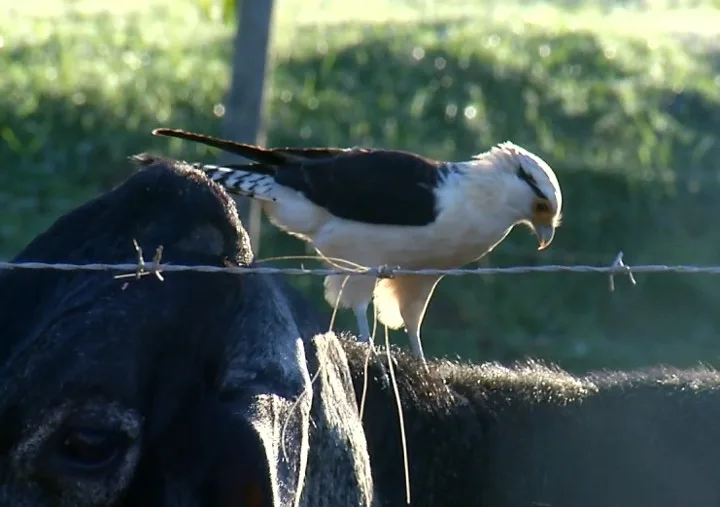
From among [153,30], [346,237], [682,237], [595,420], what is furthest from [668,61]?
[595,420]

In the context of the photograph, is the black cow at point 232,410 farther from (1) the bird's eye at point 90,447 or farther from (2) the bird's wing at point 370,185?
(2) the bird's wing at point 370,185

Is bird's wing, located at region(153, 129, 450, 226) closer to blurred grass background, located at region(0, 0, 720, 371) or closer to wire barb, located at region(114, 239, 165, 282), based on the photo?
blurred grass background, located at region(0, 0, 720, 371)

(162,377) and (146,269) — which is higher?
(146,269)

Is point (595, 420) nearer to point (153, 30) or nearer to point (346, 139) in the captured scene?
point (346, 139)

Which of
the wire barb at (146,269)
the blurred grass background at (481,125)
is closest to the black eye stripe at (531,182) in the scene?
the blurred grass background at (481,125)

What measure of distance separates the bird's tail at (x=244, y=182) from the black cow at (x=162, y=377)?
392 cm

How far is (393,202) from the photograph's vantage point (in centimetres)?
641

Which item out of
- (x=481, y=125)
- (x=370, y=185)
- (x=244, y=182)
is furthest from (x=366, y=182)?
(x=481, y=125)

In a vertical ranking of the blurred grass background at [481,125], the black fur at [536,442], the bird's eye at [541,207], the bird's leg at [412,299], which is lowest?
the blurred grass background at [481,125]

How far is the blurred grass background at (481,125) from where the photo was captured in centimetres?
1085

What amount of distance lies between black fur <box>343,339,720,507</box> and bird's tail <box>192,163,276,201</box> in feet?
10.9

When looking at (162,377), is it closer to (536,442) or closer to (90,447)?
(90,447)

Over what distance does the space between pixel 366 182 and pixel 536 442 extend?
349cm

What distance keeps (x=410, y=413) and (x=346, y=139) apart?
382 inches
